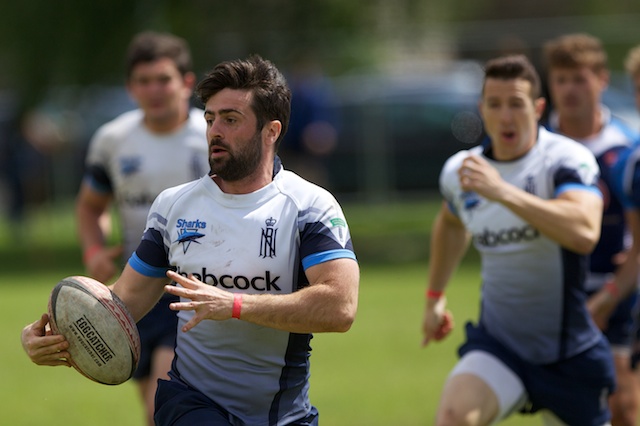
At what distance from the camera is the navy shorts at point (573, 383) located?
6207 millimetres

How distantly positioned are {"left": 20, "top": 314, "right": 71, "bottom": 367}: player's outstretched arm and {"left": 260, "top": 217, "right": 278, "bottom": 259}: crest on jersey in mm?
872

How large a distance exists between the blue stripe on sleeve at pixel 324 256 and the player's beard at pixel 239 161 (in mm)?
452

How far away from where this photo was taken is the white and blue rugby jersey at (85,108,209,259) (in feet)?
24.0

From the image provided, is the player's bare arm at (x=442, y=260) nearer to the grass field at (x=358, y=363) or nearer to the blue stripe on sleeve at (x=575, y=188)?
the blue stripe on sleeve at (x=575, y=188)

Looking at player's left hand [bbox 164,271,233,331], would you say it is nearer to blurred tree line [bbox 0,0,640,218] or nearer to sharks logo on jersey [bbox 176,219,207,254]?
sharks logo on jersey [bbox 176,219,207,254]

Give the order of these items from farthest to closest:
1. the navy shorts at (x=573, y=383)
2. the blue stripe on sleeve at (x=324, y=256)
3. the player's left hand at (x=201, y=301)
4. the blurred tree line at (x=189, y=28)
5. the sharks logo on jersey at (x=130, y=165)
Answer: the blurred tree line at (x=189, y=28), the sharks logo on jersey at (x=130, y=165), the navy shorts at (x=573, y=383), the blue stripe on sleeve at (x=324, y=256), the player's left hand at (x=201, y=301)

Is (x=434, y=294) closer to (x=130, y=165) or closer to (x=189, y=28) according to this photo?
(x=130, y=165)

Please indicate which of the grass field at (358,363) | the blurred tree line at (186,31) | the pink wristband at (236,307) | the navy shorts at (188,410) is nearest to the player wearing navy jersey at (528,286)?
the navy shorts at (188,410)

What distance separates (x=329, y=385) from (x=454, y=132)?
13.5 meters

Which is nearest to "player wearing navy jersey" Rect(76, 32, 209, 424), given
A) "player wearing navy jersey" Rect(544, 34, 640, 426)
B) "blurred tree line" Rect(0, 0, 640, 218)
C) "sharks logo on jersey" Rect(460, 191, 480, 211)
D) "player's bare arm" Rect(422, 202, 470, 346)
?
"player's bare arm" Rect(422, 202, 470, 346)

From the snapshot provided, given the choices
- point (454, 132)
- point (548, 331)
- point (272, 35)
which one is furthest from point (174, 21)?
point (548, 331)

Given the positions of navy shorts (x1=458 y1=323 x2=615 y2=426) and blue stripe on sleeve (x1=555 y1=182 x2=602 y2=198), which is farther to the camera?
navy shorts (x1=458 y1=323 x2=615 y2=426)

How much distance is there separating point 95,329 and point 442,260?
264 cm

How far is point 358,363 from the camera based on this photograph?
36.2ft
